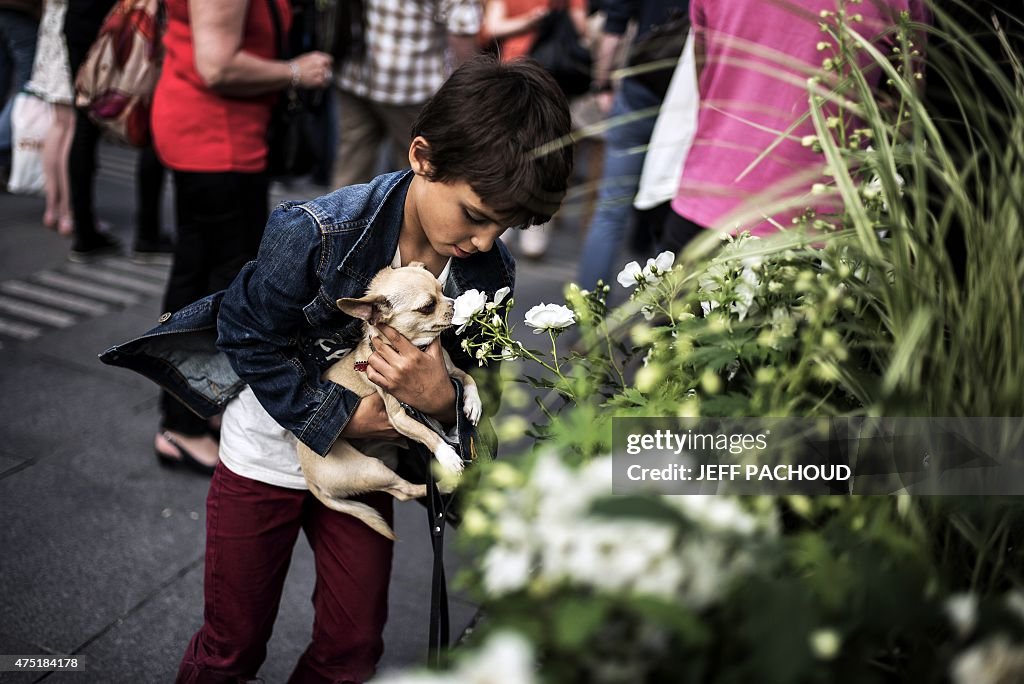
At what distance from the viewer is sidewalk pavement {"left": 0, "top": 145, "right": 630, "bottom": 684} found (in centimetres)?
251

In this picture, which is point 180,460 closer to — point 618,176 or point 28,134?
point 618,176

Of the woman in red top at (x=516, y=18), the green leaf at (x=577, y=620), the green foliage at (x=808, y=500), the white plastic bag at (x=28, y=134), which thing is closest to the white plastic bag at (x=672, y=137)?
the green foliage at (x=808, y=500)

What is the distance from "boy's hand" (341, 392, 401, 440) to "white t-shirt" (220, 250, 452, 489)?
176 mm

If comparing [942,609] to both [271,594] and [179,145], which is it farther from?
[179,145]

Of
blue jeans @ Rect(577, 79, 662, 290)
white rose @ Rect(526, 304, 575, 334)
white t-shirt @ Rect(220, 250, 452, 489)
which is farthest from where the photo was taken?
blue jeans @ Rect(577, 79, 662, 290)

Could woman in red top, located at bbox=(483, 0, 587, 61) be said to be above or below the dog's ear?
below

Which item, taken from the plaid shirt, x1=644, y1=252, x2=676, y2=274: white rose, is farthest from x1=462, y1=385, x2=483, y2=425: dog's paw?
the plaid shirt

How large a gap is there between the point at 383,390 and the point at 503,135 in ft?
1.94

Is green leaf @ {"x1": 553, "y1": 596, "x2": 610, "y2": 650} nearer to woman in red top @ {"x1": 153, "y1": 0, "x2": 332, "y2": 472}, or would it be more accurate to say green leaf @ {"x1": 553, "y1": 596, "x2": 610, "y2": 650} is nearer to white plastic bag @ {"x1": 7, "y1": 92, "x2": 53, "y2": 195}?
woman in red top @ {"x1": 153, "y1": 0, "x2": 332, "y2": 472}

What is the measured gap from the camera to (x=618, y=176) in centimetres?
434

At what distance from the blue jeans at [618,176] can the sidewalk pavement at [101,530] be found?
5.92ft

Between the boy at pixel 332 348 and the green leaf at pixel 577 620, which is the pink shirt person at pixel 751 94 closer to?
the boy at pixel 332 348

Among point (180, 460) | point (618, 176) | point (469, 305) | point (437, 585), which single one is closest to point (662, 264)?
point (469, 305)
